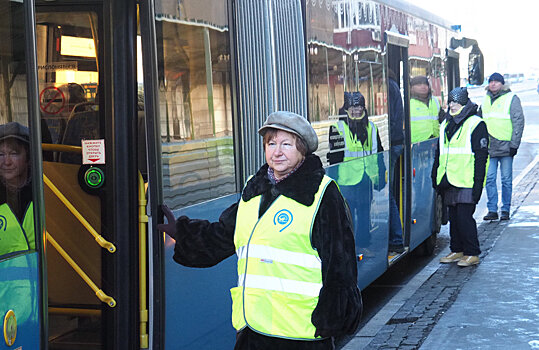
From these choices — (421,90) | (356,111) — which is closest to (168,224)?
(356,111)

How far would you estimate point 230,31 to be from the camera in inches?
194

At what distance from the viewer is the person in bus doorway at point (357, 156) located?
6.98 metres

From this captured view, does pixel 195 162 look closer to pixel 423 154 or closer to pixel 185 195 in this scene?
pixel 185 195

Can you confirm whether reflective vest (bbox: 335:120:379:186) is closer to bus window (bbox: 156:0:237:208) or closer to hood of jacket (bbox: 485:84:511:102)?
bus window (bbox: 156:0:237:208)

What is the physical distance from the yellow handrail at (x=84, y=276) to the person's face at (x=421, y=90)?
18.7 ft

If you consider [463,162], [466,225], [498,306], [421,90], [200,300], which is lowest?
[498,306]

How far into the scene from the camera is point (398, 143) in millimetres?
9141

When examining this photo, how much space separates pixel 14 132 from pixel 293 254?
3.86ft

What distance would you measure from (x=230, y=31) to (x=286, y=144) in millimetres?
1334

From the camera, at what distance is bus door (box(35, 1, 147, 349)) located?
14.1 feet

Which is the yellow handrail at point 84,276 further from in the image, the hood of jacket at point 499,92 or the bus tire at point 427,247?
the hood of jacket at point 499,92

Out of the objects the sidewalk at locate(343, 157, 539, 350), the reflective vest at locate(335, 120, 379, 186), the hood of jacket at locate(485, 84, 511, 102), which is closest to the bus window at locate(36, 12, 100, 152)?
the reflective vest at locate(335, 120, 379, 186)

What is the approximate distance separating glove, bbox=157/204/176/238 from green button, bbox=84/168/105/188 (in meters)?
0.75

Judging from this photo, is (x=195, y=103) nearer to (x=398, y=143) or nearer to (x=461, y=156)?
(x=398, y=143)
